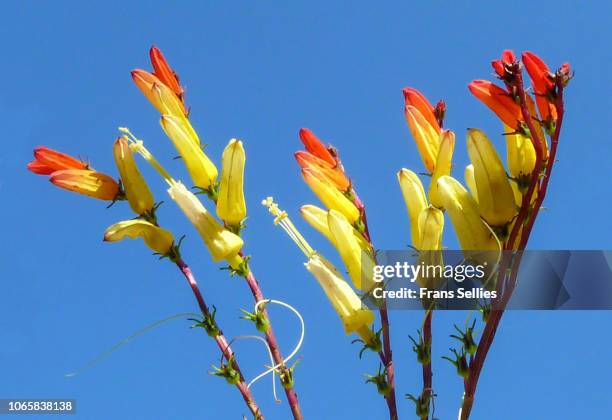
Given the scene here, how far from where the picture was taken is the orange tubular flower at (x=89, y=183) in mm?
1478

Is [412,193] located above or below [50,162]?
below

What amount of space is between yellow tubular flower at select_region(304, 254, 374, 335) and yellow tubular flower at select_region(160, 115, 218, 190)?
0.89 ft

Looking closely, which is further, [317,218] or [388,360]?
[317,218]

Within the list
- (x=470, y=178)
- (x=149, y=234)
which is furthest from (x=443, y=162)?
(x=149, y=234)

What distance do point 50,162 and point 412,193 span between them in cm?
69

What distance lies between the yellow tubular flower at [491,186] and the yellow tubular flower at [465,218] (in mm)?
16

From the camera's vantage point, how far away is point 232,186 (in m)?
1.46

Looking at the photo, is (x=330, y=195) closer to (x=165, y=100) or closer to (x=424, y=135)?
(x=424, y=135)

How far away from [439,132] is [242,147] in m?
0.36

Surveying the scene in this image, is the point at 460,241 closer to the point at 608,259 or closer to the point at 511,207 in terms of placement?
the point at 511,207

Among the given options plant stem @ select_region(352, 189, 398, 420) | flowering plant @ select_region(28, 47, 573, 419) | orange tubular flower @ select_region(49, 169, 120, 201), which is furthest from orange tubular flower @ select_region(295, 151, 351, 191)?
orange tubular flower @ select_region(49, 169, 120, 201)

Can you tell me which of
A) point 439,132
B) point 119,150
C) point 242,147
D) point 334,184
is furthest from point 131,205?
point 439,132

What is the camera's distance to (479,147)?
1310 millimetres

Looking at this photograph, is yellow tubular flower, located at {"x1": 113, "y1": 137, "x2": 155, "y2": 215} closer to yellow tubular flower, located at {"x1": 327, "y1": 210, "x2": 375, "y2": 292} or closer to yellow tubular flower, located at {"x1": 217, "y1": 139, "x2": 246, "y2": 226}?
yellow tubular flower, located at {"x1": 217, "y1": 139, "x2": 246, "y2": 226}
